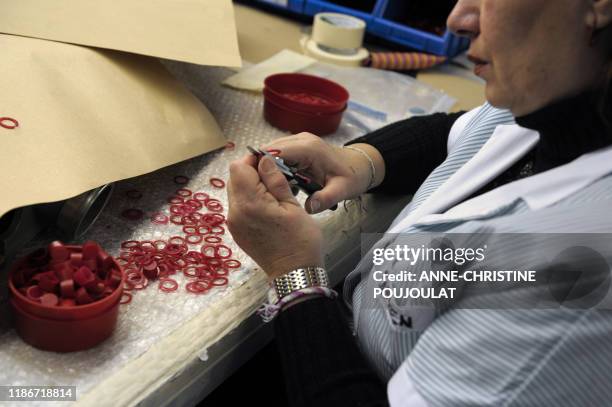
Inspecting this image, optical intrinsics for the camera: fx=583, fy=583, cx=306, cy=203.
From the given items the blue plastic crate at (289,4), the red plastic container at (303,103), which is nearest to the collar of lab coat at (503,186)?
the red plastic container at (303,103)

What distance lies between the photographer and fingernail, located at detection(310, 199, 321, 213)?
2.75 ft

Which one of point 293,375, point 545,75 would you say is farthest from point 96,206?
point 545,75

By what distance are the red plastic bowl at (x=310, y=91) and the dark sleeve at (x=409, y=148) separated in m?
0.17

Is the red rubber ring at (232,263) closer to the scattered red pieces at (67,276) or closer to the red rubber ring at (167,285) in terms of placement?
the red rubber ring at (167,285)

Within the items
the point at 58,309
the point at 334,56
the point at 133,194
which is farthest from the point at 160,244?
the point at 334,56

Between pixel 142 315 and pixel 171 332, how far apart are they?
0.05 meters

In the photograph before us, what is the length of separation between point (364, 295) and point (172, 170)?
41 cm

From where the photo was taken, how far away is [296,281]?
2.29 ft

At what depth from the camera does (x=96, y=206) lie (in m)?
0.80

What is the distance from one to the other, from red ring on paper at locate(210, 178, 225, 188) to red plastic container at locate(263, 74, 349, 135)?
0.86 ft

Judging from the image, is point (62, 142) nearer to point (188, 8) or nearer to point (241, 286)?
point (241, 286)

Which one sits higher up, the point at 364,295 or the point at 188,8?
the point at 188,8

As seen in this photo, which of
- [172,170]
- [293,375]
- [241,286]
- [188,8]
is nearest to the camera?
[293,375]

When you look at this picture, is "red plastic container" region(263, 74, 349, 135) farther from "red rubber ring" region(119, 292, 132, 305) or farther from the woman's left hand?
"red rubber ring" region(119, 292, 132, 305)
